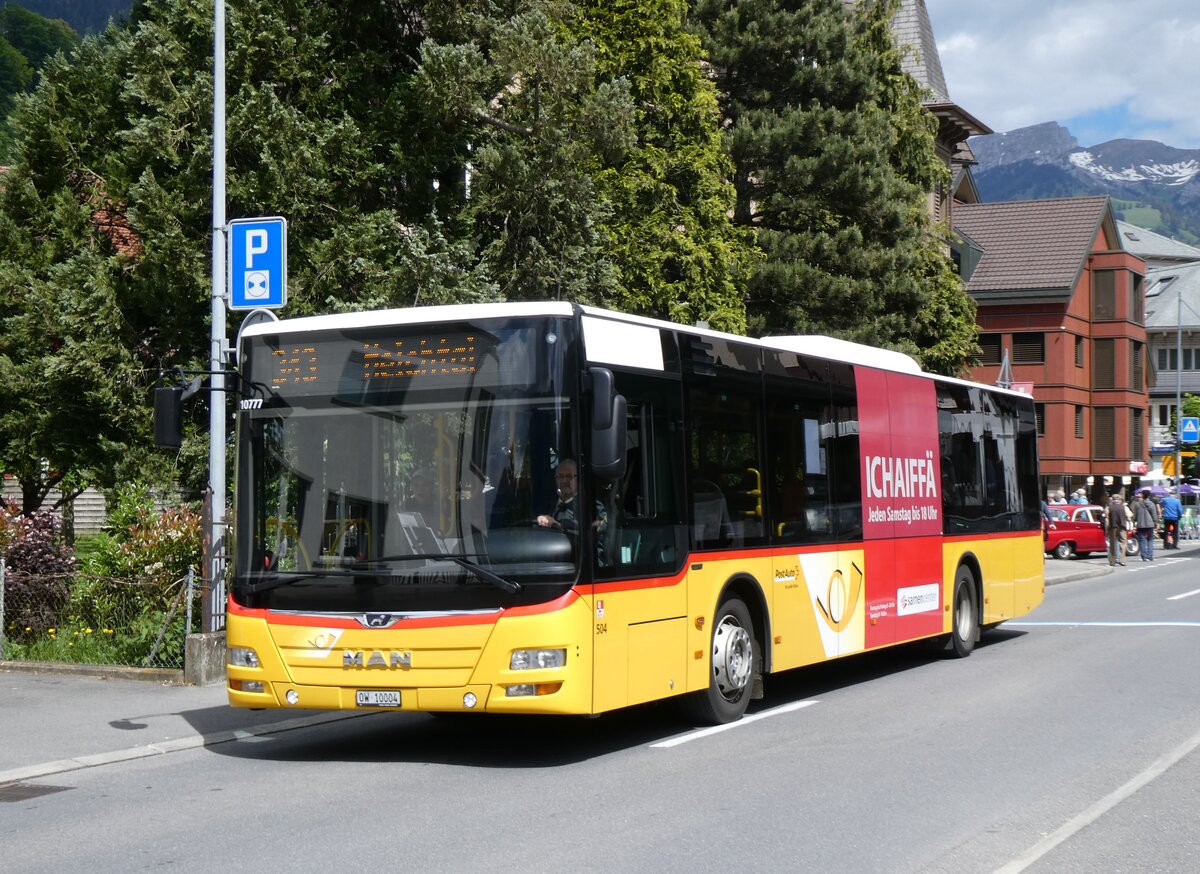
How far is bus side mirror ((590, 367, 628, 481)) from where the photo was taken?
9250 mm

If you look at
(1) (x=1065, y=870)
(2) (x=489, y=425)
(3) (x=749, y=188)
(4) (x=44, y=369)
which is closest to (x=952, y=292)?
(3) (x=749, y=188)

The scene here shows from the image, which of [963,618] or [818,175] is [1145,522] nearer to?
[818,175]

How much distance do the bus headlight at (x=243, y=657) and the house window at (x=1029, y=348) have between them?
59286mm

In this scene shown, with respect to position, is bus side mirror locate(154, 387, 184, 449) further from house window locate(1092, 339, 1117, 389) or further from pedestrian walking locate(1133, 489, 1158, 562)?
house window locate(1092, 339, 1117, 389)

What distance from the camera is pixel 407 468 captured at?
9.68 meters

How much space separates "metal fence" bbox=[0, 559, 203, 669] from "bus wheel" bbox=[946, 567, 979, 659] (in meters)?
7.64

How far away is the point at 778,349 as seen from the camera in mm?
12516

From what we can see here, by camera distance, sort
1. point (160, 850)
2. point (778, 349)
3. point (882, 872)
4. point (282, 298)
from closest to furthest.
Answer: point (882, 872) → point (160, 850) → point (778, 349) → point (282, 298)

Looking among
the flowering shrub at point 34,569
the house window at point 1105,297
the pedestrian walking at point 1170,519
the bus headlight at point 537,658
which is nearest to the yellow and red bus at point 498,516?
the bus headlight at point 537,658

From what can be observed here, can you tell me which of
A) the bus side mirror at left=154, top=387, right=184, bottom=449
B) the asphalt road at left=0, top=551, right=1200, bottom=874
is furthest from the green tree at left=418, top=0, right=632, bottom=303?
the bus side mirror at left=154, top=387, right=184, bottom=449

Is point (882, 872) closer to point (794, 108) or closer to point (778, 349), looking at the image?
point (778, 349)

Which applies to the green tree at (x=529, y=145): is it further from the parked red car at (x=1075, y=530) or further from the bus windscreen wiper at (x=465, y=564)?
the parked red car at (x=1075, y=530)

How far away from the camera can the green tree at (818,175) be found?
112 ft

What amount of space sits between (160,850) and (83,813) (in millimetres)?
1349
